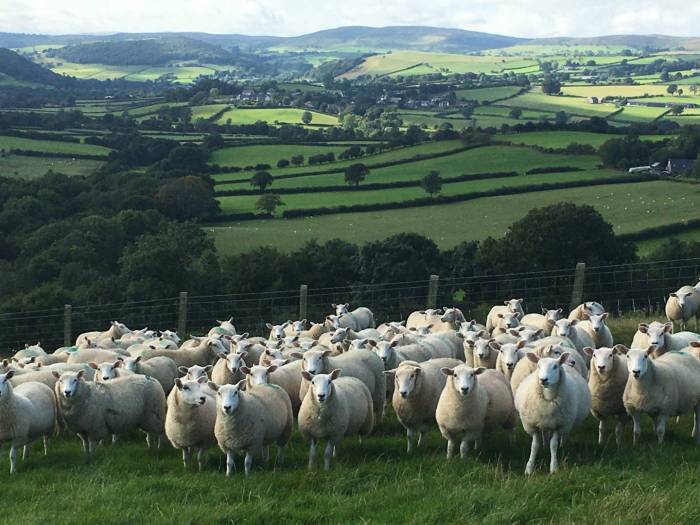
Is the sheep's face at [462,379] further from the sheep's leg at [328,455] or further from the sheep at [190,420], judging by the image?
the sheep at [190,420]

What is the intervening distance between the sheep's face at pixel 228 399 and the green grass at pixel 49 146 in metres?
71.3

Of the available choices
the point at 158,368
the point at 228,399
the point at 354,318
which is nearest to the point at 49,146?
the point at 354,318

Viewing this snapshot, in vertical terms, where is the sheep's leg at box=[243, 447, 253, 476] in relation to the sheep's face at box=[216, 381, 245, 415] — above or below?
below

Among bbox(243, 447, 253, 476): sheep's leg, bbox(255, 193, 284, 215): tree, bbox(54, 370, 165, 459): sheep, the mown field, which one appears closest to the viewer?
the mown field

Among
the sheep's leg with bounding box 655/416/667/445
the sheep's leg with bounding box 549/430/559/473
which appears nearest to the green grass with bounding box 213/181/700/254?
the sheep's leg with bounding box 655/416/667/445

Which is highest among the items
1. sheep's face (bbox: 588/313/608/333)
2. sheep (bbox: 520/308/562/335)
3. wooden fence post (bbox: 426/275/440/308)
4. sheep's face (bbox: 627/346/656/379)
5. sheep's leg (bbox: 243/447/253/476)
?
sheep's face (bbox: 627/346/656/379)

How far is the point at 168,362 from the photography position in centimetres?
1317

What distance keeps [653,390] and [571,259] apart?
2191 centimetres

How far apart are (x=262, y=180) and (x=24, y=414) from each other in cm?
5067

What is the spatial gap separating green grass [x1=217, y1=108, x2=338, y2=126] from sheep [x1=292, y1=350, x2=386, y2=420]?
284 feet

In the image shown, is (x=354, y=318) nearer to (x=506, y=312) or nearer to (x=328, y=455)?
(x=506, y=312)

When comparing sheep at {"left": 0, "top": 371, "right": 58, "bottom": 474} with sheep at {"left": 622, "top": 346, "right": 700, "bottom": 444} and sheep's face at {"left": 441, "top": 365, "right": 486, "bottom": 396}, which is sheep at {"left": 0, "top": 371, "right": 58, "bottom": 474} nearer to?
sheep's face at {"left": 441, "top": 365, "right": 486, "bottom": 396}

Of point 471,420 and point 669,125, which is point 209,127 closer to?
point 669,125

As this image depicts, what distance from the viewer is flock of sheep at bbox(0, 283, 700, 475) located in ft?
33.3
